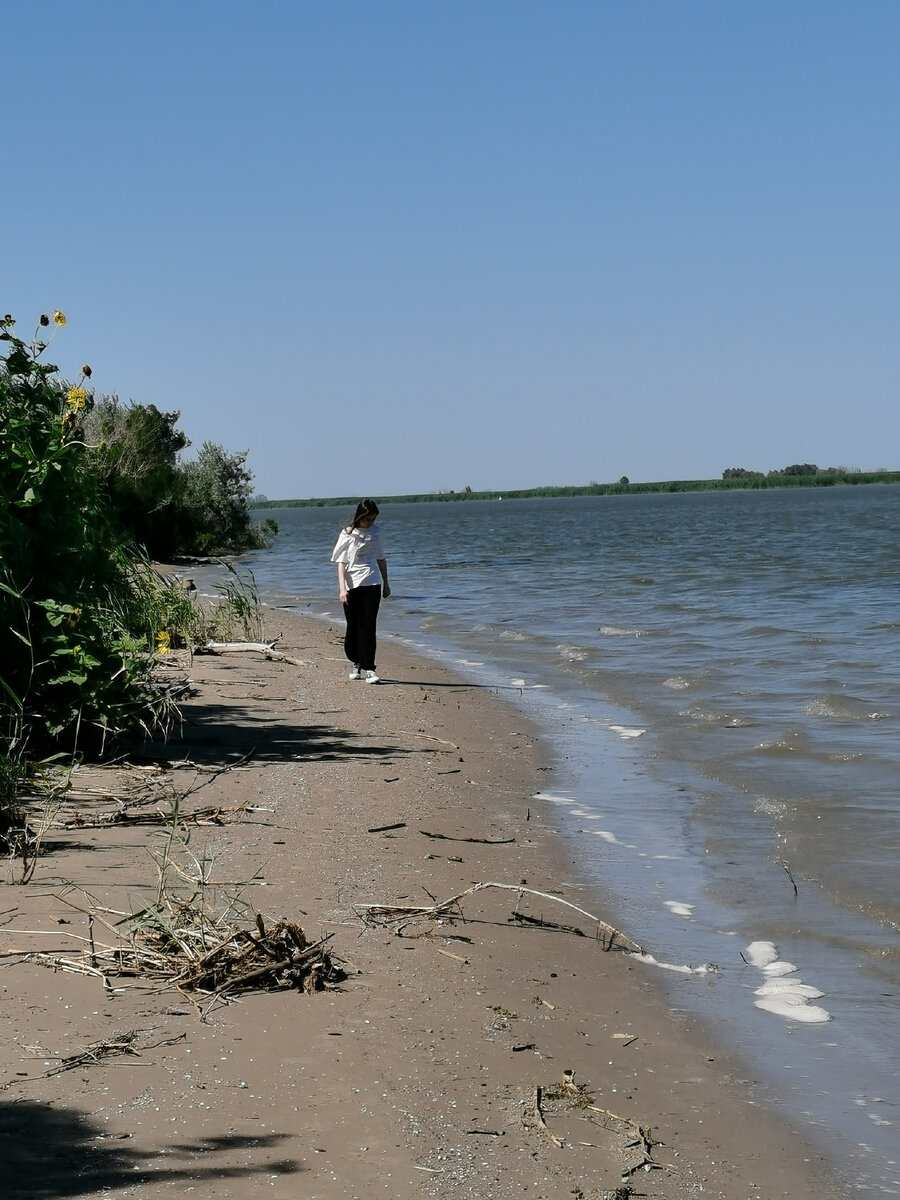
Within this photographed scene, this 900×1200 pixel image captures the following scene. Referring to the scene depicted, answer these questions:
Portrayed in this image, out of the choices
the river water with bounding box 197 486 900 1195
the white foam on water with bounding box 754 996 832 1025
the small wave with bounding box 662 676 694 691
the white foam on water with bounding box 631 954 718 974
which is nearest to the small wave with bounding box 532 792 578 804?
the river water with bounding box 197 486 900 1195

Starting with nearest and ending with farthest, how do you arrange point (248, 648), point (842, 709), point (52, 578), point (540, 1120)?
point (540, 1120)
point (52, 578)
point (842, 709)
point (248, 648)

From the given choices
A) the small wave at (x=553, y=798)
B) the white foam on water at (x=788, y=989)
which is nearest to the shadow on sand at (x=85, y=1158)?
the white foam on water at (x=788, y=989)

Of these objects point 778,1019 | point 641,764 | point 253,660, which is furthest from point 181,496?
point 778,1019

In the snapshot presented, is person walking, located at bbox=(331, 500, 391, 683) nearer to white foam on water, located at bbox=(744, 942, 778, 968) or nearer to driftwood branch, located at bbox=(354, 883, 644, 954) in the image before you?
driftwood branch, located at bbox=(354, 883, 644, 954)

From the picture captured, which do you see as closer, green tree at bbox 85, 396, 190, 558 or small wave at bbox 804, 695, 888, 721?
small wave at bbox 804, 695, 888, 721

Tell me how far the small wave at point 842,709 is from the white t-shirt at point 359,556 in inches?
165

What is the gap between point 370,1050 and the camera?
4.04 meters

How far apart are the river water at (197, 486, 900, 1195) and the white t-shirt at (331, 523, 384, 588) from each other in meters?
1.94

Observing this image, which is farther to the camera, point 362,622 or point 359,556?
point 362,622

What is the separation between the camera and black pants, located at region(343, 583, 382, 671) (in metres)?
12.6

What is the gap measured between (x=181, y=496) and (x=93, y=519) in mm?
28571

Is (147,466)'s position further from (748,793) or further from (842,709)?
(748,793)

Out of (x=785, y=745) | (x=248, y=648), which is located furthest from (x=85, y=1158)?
(x=248, y=648)

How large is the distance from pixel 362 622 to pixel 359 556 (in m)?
0.71
